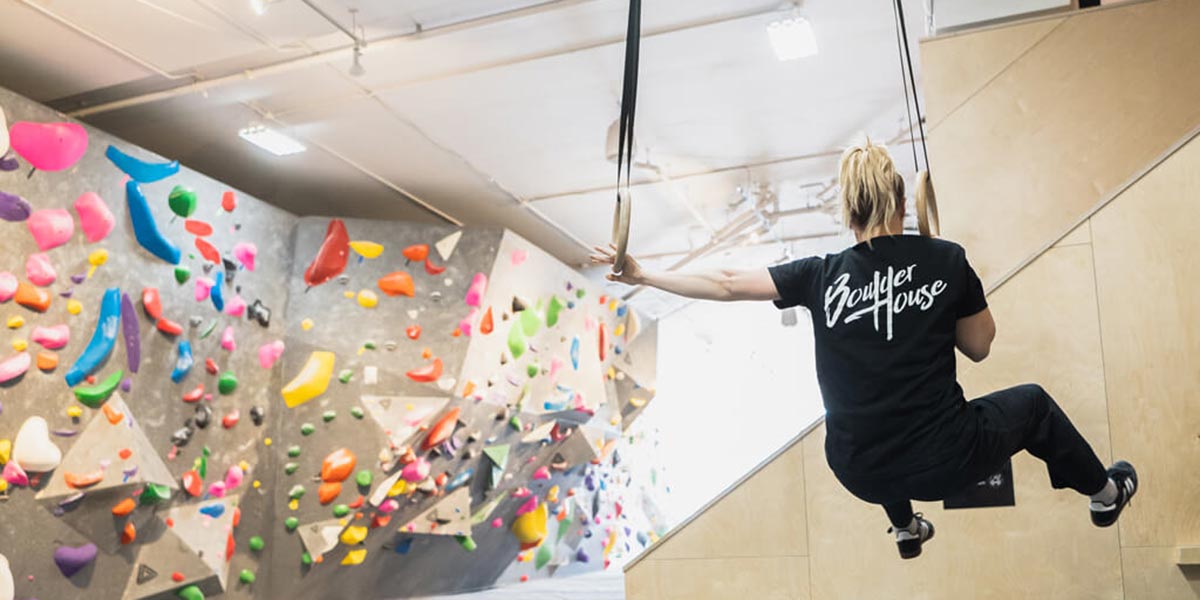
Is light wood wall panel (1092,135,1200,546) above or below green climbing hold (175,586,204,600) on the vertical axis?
above

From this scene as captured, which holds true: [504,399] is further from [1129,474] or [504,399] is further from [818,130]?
[1129,474]

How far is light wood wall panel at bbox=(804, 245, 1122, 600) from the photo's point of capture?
328cm

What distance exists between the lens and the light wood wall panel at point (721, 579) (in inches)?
140

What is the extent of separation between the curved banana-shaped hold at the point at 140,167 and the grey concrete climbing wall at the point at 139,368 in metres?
0.06

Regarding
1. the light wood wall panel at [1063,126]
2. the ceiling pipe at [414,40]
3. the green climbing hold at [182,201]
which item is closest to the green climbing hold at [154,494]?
the green climbing hold at [182,201]

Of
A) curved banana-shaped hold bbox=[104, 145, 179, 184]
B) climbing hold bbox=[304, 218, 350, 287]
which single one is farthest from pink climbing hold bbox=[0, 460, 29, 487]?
climbing hold bbox=[304, 218, 350, 287]

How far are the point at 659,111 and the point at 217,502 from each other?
397cm

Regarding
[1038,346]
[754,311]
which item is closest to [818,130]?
[1038,346]

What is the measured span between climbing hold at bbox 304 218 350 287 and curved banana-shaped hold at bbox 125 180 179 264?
52.6 inches

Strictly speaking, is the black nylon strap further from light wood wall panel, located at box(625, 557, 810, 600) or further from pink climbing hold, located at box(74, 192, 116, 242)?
pink climbing hold, located at box(74, 192, 116, 242)

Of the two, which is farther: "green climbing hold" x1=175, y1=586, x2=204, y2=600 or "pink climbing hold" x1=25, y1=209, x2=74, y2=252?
"green climbing hold" x1=175, y1=586, x2=204, y2=600

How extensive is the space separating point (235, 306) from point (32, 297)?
64.4 inches

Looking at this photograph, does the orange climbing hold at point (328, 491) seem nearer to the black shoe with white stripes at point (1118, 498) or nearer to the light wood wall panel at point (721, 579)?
the light wood wall panel at point (721, 579)

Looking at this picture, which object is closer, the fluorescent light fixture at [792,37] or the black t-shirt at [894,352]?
the black t-shirt at [894,352]
